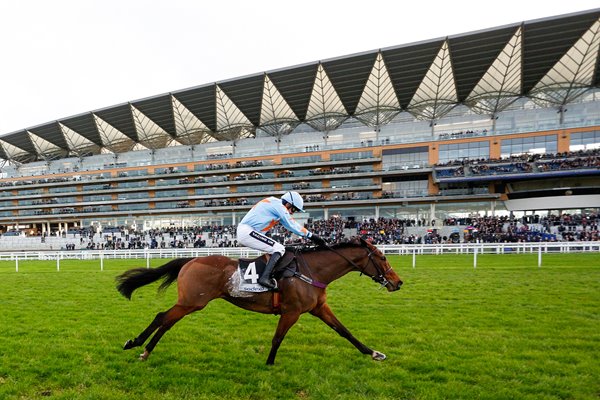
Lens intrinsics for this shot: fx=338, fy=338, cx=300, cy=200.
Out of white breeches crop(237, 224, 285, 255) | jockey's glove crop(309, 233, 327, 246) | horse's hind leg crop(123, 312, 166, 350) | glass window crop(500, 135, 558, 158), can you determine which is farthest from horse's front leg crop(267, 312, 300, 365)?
glass window crop(500, 135, 558, 158)

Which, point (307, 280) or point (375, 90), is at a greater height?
point (375, 90)

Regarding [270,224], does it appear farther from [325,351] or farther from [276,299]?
[325,351]

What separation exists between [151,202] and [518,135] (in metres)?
49.9

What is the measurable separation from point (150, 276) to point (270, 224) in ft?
6.55

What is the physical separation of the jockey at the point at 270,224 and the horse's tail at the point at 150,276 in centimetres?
105

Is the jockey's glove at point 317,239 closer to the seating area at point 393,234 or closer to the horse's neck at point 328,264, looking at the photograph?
the horse's neck at point 328,264

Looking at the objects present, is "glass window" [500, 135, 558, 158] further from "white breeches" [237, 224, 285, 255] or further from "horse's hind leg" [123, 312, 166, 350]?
"horse's hind leg" [123, 312, 166, 350]

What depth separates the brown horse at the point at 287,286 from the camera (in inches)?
171

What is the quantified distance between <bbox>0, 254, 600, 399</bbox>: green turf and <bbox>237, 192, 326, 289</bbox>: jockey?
1.24m

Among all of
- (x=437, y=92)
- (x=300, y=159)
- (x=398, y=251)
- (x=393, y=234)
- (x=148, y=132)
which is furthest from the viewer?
(x=148, y=132)

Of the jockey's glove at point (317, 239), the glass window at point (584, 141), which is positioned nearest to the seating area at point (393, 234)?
the glass window at point (584, 141)

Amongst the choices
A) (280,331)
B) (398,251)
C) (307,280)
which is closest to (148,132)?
(398,251)

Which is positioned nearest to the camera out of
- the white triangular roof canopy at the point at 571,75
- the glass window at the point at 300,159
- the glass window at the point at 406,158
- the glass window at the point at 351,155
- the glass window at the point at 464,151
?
the white triangular roof canopy at the point at 571,75

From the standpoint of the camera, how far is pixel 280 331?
4.25 m
